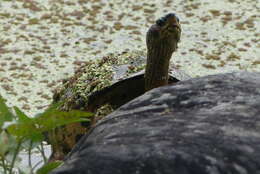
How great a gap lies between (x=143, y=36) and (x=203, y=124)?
4907mm

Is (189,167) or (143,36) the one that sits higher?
(189,167)

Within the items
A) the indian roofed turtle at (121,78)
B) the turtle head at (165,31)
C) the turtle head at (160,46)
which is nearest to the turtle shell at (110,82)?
the indian roofed turtle at (121,78)

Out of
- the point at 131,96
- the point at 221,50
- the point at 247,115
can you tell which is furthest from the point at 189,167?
the point at 221,50

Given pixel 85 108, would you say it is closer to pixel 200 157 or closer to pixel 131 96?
pixel 131 96

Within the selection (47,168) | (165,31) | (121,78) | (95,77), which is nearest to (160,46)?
(165,31)

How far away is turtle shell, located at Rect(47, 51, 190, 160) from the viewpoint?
2.22 meters

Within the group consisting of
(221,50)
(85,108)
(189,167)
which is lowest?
(221,50)

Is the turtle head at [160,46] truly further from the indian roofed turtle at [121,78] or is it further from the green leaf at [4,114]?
the green leaf at [4,114]

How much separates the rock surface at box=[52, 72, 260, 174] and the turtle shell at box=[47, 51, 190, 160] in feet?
4.00

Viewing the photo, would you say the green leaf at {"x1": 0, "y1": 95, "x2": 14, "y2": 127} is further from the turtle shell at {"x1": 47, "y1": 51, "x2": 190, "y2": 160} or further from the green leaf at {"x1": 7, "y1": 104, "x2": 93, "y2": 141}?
the turtle shell at {"x1": 47, "y1": 51, "x2": 190, "y2": 160}

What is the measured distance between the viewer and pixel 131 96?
2.21 meters

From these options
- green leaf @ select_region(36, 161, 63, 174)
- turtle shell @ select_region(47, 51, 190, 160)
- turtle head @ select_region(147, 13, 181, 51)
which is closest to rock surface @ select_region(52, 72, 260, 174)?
green leaf @ select_region(36, 161, 63, 174)

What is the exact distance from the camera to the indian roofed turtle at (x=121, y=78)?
6.59 feet

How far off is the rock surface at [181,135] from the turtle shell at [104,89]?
4.00ft
